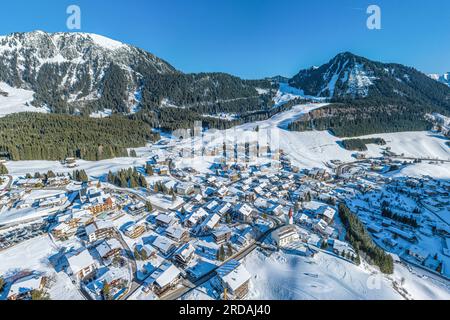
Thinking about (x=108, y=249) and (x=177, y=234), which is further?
(x=177, y=234)

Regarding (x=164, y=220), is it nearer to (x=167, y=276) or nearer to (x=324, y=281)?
(x=167, y=276)

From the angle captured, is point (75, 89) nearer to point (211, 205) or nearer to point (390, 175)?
point (211, 205)

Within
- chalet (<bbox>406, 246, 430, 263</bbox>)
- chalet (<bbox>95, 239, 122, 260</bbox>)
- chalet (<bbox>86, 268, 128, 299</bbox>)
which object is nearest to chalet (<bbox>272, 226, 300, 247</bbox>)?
chalet (<bbox>406, 246, 430, 263</bbox>)

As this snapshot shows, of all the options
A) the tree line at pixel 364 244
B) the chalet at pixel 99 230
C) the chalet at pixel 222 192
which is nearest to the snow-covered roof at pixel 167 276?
the chalet at pixel 99 230

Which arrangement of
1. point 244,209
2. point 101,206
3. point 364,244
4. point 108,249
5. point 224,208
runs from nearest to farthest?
1. point 108,249
2. point 364,244
3. point 101,206
4. point 244,209
5. point 224,208

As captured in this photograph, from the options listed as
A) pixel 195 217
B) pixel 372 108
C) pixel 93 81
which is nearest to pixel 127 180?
pixel 195 217

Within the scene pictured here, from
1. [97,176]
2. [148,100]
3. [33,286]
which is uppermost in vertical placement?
[148,100]

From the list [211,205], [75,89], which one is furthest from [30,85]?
[211,205]

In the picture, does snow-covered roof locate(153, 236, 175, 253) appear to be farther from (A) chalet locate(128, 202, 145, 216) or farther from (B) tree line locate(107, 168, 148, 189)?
(B) tree line locate(107, 168, 148, 189)
